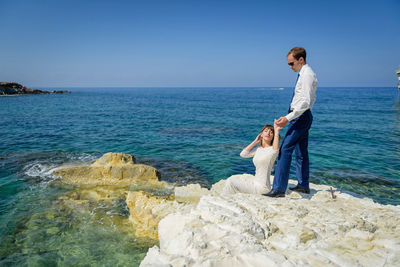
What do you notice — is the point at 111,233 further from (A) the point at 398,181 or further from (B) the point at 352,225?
(A) the point at 398,181

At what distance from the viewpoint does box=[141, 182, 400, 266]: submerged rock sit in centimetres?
259

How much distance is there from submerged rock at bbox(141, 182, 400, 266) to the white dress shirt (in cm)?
174

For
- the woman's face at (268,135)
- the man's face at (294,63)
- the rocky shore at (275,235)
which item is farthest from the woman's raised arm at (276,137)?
the man's face at (294,63)

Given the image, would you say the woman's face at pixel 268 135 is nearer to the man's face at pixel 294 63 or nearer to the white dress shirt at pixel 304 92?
the white dress shirt at pixel 304 92

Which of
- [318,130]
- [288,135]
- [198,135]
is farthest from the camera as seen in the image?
[318,130]

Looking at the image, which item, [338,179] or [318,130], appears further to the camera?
[318,130]

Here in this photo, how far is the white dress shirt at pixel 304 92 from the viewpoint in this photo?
445cm

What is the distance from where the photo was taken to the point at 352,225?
329cm

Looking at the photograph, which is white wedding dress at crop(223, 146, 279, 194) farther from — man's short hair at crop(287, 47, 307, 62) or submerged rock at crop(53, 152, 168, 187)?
submerged rock at crop(53, 152, 168, 187)

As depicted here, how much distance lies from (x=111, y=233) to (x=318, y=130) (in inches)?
739

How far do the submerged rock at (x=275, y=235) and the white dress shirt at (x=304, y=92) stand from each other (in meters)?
1.74

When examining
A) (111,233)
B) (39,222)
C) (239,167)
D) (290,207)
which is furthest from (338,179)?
(39,222)

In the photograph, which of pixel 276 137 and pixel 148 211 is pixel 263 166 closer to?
pixel 276 137

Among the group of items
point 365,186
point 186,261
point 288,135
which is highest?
point 288,135
